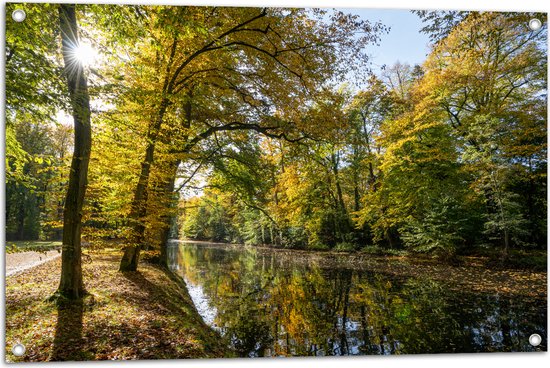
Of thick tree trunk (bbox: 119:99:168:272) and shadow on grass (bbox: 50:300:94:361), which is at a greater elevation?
thick tree trunk (bbox: 119:99:168:272)

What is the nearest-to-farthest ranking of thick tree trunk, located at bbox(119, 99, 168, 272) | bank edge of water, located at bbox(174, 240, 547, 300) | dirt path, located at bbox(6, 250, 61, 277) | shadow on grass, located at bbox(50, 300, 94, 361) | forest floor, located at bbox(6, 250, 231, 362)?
shadow on grass, located at bbox(50, 300, 94, 361), forest floor, located at bbox(6, 250, 231, 362), bank edge of water, located at bbox(174, 240, 547, 300), thick tree trunk, located at bbox(119, 99, 168, 272), dirt path, located at bbox(6, 250, 61, 277)

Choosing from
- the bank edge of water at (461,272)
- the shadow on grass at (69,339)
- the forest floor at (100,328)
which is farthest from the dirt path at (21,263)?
the bank edge of water at (461,272)

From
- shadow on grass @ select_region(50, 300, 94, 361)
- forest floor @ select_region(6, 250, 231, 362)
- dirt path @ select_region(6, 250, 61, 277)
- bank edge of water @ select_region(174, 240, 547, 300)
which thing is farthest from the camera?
dirt path @ select_region(6, 250, 61, 277)

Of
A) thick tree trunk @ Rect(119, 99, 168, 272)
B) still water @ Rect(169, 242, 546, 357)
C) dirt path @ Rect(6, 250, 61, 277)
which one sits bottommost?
still water @ Rect(169, 242, 546, 357)

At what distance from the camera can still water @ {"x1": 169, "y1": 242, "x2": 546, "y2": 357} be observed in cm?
392

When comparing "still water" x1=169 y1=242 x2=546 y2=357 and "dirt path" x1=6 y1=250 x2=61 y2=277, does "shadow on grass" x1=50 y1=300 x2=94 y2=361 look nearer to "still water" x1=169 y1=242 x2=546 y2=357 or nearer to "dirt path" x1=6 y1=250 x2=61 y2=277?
"still water" x1=169 y1=242 x2=546 y2=357

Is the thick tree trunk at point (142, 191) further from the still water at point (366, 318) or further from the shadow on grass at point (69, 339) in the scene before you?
the shadow on grass at point (69, 339)

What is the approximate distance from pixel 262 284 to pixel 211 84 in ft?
17.6

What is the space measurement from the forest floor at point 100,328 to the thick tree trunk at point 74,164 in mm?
297

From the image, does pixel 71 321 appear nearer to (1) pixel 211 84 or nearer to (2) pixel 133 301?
(2) pixel 133 301

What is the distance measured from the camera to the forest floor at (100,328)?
3.03 meters

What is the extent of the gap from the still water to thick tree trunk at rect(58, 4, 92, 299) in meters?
2.15

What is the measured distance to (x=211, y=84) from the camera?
294 inches

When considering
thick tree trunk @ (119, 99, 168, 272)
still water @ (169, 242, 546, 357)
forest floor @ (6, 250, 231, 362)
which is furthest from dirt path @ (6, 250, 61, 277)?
still water @ (169, 242, 546, 357)
